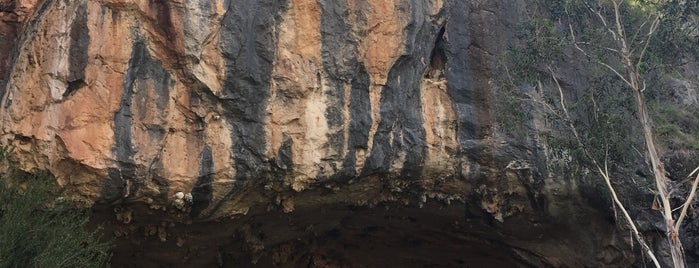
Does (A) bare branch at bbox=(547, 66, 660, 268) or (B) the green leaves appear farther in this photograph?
(A) bare branch at bbox=(547, 66, 660, 268)

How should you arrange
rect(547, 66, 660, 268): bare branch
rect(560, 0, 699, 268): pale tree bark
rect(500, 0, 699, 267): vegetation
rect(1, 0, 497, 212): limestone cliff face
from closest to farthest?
rect(1, 0, 497, 212): limestone cliff face, rect(560, 0, 699, 268): pale tree bark, rect(547, 66, 660, 268): bare branch, rect(500, 0, 699, 267): vegetation

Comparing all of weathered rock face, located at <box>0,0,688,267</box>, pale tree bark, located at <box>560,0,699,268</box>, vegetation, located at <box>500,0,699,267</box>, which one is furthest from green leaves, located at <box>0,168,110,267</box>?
pale tree bark, located at <box>560,0,699,268</box>

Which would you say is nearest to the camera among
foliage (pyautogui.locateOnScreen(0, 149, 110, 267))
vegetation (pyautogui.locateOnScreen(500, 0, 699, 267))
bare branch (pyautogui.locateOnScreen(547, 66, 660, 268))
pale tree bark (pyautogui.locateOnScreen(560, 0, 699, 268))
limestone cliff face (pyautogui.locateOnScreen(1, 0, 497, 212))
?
foliage (pyautogui.locateOnScreen(0, 149, 110, 267))

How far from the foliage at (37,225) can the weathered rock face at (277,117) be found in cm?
24

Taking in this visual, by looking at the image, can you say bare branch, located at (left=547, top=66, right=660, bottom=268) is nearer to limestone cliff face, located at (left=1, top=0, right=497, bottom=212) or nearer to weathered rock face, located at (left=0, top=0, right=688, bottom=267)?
weathered rock face, located at (left=0, top=0, right=688, bottom=267)

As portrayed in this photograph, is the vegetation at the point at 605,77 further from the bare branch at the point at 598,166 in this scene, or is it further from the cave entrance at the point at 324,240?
the cave entrance at the point at 324,240

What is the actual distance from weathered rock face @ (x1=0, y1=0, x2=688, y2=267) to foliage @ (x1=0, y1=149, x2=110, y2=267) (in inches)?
9.3

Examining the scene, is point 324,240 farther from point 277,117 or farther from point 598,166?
point 598,166

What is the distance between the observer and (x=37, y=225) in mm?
9469

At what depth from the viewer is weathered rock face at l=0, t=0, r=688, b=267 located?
378 inches

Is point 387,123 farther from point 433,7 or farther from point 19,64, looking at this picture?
point 19,64

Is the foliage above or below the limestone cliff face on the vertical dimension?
below

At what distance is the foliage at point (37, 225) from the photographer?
923 cm

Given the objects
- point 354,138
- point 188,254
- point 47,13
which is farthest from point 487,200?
point 47,13
